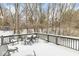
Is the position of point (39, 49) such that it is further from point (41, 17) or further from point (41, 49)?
point (41, 17)

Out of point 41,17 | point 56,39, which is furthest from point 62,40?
point 41,17

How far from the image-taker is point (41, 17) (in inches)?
106

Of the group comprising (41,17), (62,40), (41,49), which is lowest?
(41,49)

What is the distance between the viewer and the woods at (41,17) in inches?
103

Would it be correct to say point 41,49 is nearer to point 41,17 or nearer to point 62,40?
point 62,40

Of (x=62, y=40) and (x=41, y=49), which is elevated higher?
(x=62, y=40)

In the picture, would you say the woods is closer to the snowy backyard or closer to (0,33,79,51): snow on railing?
(0,33,79,51): snow on railing

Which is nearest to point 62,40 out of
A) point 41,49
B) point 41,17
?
point 41,49

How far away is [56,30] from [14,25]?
0.59 meters

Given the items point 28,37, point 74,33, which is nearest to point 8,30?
point 28,37

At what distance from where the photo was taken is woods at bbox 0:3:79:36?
8.59 feet

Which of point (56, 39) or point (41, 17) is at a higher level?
point (41, 17)

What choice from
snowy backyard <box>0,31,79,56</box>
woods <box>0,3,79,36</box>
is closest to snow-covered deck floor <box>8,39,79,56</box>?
snowy backyard <box>0,31,79,56</box>

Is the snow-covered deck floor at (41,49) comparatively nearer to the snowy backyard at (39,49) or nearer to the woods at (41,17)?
the snowy backyard at (39,49)
